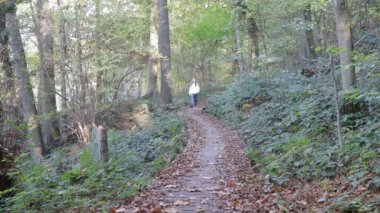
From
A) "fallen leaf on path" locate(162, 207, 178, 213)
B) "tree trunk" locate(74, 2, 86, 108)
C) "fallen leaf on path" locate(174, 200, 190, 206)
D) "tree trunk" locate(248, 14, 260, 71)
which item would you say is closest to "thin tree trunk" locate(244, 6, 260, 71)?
"tree trunk" locate(248, 14, 260, 71)

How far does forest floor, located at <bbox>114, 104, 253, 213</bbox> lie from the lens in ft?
20.8

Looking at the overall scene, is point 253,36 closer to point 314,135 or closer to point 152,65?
point 152,65

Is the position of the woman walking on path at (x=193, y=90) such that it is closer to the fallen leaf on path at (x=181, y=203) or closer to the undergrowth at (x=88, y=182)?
the undergrowth at (x=88, y=182)

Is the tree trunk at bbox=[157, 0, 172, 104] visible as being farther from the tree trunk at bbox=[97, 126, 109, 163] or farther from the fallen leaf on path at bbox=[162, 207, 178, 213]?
the fallen leaf on path at bbox=[162, 207, 178, 213]

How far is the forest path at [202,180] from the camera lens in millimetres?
6359

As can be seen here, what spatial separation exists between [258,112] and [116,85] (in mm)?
6982

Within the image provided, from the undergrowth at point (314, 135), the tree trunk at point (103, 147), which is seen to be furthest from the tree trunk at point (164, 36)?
the tree trunk at point (103, 147)

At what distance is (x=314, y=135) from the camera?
30.7ft

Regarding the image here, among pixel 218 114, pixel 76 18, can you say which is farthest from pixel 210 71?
pixel 76 18

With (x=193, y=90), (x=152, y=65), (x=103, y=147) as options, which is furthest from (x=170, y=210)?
(x=152, y=65)

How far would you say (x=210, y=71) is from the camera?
39.2 meters

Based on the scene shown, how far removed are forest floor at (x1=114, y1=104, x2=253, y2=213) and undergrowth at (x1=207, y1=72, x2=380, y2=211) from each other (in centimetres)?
52

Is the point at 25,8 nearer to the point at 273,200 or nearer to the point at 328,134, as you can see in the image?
the point at 328,134

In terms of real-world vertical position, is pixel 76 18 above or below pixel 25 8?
below
